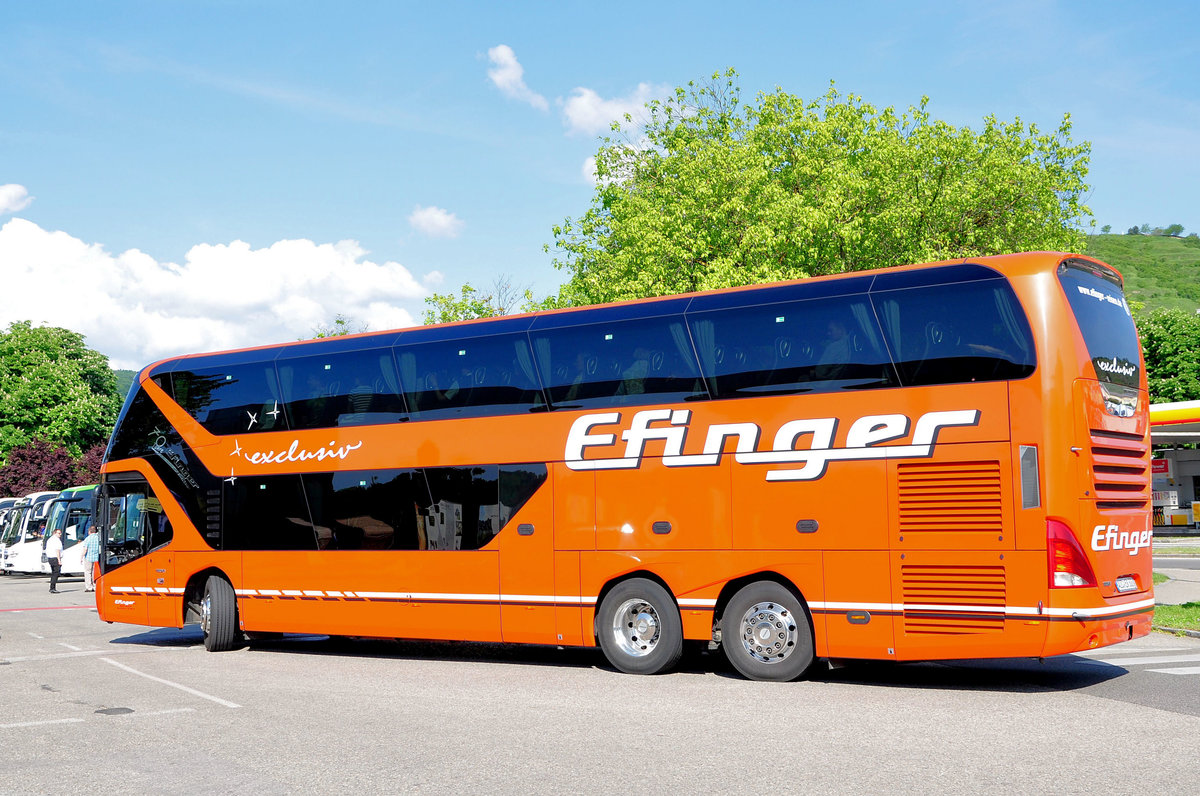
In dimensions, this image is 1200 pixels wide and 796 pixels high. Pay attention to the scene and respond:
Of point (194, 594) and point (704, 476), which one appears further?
point (194, 594)

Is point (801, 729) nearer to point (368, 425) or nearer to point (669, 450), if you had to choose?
point (669, 450)

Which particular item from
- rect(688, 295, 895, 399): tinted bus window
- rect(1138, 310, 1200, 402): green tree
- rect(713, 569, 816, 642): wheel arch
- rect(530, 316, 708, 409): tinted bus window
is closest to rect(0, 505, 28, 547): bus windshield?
rect(530, 316, 708, 409): tinted bus window

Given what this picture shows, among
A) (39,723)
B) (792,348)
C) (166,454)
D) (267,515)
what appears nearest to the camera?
(39,723)

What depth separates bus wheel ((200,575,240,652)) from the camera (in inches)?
619

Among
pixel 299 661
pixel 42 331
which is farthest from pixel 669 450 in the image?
pixel 42 331

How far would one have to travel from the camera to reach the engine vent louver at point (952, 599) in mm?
10234

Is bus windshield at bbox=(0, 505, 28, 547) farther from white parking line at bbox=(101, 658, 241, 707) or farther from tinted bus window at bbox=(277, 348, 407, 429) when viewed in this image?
tinted bus window at bbox=(277, 348, 407, 429)

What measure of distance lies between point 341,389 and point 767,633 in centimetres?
652

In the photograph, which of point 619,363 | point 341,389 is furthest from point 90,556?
point 619,363

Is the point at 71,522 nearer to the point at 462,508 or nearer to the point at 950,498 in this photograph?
the point at 462,508

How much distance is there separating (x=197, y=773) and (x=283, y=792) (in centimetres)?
95

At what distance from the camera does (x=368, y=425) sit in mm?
14453

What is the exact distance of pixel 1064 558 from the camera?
10.0 m

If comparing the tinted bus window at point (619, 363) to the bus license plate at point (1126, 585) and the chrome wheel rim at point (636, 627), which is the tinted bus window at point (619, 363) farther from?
the bus license plate at point (1126, 585)
